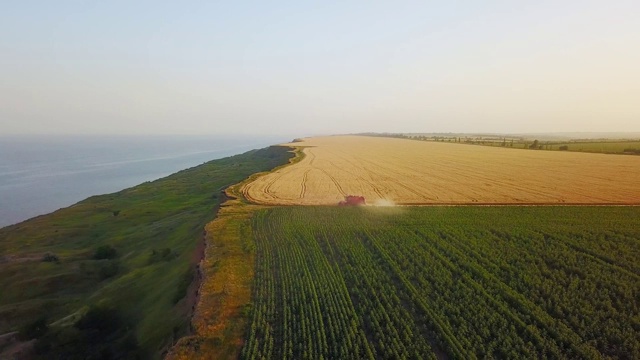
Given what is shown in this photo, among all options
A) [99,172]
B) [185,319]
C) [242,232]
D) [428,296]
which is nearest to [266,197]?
[242,232]

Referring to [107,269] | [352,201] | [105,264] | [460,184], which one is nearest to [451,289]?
[352,201]

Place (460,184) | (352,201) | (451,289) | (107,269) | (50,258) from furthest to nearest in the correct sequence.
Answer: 1. (460,184)
2. (352,201)
3. (50,258)
4. (107,269)
5. (451,289)

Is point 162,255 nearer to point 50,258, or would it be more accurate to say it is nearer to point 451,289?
point 50,258

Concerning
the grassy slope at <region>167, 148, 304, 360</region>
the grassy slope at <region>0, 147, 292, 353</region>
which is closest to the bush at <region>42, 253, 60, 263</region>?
the grassy slope at <region>0, 147, 292, 353</region>

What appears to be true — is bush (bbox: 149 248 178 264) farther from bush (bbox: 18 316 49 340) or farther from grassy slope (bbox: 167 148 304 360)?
bush (bbox: 18 316 49 340)

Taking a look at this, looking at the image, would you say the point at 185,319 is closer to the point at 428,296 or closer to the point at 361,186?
the point at 428,296

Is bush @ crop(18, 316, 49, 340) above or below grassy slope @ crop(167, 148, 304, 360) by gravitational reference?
below
